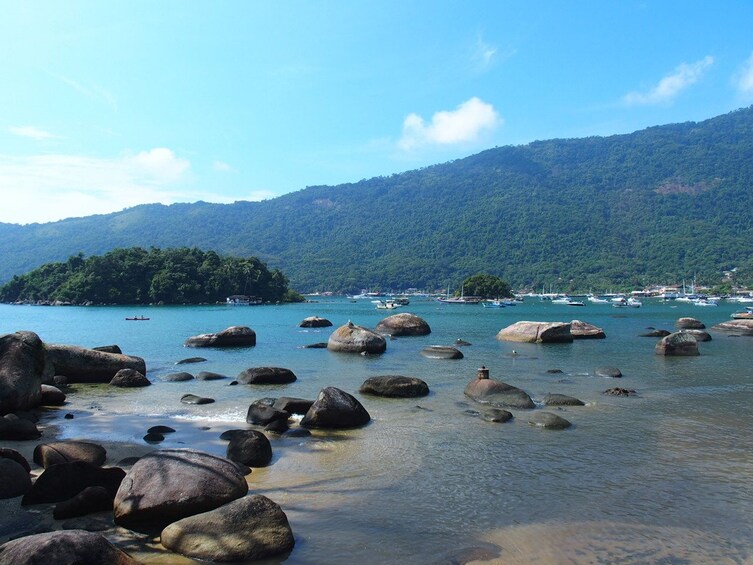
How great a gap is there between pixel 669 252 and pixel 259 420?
694ft

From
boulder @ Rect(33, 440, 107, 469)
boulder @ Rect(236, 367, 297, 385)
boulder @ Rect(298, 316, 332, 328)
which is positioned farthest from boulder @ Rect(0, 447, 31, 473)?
boulder @ Rect(298, 316, 332, 328)

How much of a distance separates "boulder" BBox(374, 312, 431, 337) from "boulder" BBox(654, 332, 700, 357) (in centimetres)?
1873

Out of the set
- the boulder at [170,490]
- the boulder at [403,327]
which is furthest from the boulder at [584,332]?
the boulder at [170,490]

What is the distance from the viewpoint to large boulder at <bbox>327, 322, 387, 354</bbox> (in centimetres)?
3128

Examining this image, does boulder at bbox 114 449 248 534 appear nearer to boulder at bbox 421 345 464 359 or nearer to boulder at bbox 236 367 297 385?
boulder at bbox 236 367 297 385

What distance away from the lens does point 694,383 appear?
21.0m

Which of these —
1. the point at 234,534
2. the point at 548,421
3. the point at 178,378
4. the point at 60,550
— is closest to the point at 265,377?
the point at 178,378

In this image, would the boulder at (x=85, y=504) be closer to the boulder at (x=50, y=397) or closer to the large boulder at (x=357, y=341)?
the boulder at (x=50, y=397)

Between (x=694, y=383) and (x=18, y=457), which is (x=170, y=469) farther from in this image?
(x=694, y=383)

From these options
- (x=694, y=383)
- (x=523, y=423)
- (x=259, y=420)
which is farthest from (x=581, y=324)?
(x=259, y=420)

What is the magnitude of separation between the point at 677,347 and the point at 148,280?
119m

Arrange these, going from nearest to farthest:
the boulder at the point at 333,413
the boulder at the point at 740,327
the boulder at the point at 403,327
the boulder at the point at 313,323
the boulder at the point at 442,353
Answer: the boulder at the point at 333,413 < the boulder at the point at 442,353 < the boulder at the point at 403,327 < the boulder at the point at 740,327 < the boulder at the point at 313,323

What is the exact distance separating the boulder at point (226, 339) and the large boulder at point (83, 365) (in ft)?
45.1

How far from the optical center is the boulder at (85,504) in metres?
7.63
